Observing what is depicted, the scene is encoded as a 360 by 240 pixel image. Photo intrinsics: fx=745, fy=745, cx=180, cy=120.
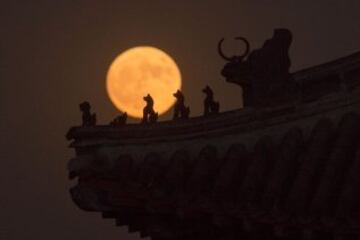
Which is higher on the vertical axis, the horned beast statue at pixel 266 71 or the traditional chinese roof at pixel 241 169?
the horned beast statue at pixel 266 71

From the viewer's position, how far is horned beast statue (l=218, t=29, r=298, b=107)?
894cm

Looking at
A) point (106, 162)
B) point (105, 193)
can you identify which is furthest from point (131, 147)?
point (105, 193)

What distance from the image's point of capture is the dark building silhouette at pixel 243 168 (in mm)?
7359

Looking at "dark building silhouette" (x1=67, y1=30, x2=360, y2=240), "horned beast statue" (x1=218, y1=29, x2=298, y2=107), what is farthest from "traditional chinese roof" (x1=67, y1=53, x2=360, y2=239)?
"horned beast statue" (x1=218, y1=29, x2=298, y2=107)

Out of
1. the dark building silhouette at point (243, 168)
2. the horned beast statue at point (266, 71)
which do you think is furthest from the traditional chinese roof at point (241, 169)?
the horned beast statue at point (266, 71)

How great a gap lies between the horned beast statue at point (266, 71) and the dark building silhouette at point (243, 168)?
0.06m

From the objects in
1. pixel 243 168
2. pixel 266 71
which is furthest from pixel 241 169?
pixel 266 71

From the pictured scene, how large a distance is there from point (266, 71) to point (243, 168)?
122 cm

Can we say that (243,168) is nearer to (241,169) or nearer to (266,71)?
(241,169)

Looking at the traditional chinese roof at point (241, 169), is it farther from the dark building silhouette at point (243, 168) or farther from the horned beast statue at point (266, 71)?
the horned beast statue at point (266, 71)

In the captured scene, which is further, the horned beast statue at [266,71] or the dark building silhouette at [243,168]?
the horned beast statue at [266,71]

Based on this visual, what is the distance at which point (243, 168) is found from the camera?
8.82 m

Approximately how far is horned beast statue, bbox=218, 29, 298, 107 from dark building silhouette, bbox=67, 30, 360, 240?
2.3 inches

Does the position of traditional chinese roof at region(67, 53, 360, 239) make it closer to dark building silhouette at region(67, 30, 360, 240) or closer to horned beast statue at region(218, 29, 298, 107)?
dark building silhouette at region(67, 30, 360, 240)
